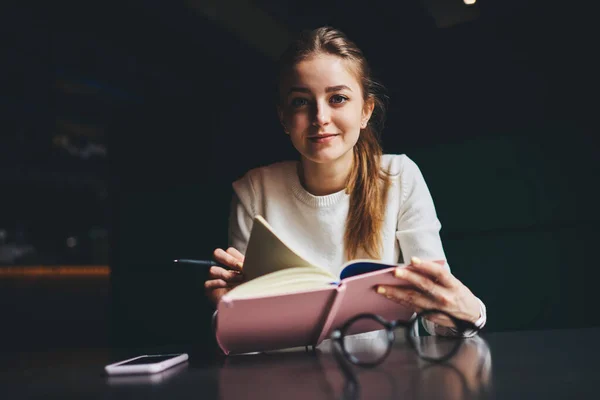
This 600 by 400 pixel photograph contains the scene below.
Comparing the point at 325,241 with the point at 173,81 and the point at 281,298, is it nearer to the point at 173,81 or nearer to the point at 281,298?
the point at 281,298

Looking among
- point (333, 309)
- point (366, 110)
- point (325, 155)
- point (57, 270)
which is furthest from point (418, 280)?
point (57, 270)

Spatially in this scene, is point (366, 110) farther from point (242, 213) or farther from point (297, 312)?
point (297, 312)

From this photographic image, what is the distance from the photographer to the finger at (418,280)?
61 cm

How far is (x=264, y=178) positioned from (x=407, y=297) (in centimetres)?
75

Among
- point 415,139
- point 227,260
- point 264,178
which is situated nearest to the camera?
point 227,260

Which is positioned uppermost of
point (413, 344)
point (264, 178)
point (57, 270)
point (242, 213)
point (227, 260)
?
point (264, 178)

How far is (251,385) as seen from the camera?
532mm

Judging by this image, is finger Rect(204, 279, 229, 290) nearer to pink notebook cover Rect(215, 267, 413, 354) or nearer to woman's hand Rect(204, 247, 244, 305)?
woman's hand Rect(204, 247, 244, 305)

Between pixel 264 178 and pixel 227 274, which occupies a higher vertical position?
pixel 264 178

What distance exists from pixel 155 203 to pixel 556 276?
4.78 ft

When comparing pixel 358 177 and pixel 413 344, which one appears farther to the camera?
pixel 358 177

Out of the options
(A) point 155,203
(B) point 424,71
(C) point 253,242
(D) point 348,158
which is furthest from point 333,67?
(A) point 155,203

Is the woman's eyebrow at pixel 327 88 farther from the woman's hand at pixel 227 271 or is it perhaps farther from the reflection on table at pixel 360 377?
the reflection on table at pixel 360 377

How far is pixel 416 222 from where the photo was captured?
121cm
